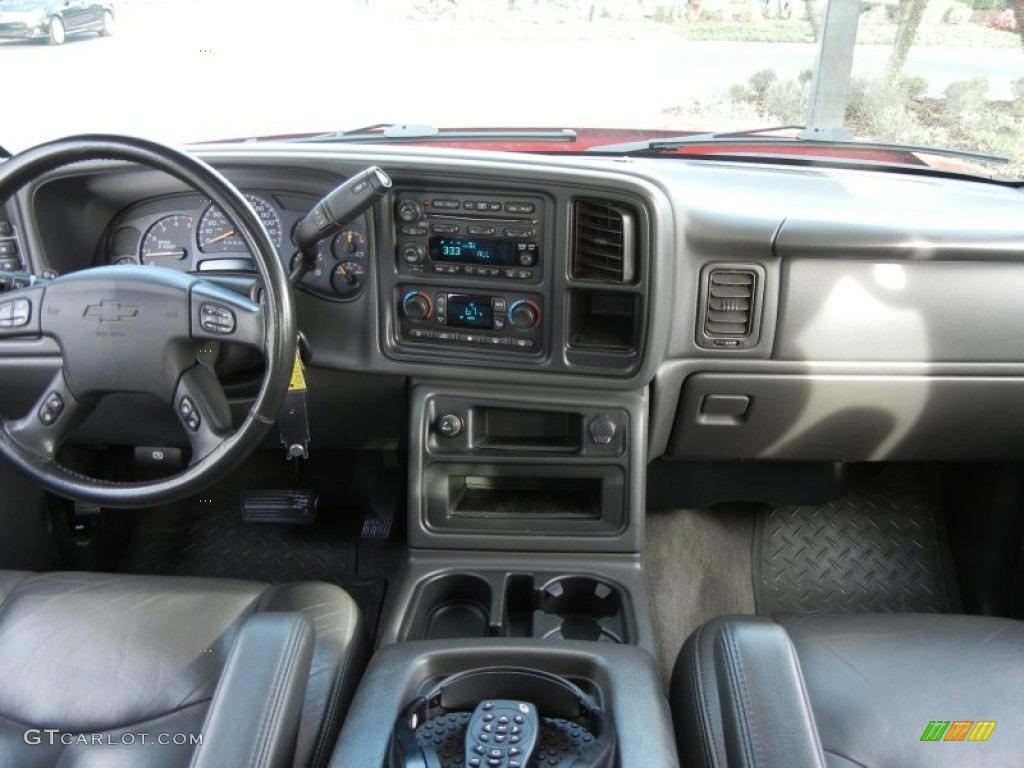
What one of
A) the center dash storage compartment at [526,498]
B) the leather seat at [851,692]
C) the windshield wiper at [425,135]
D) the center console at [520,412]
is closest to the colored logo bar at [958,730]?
the leather seat at [851,692]

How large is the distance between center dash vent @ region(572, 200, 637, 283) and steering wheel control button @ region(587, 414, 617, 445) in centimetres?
34

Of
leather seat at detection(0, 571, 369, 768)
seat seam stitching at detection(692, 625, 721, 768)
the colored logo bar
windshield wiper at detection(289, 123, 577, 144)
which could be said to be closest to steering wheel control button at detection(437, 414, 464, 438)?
leather seat at detection(0, 571, 369, 768)

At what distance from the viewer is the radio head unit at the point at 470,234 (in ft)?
6.38

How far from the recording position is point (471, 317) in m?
2.06

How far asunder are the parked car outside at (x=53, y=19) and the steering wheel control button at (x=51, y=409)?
3.96ft

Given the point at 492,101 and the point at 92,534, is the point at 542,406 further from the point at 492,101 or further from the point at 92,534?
the point at 92,534

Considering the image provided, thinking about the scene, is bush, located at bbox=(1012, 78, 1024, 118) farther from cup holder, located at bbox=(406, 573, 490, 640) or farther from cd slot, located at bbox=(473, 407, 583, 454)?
cup holder, located at bbox=(406, 573, 490, 640)

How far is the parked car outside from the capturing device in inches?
91.3

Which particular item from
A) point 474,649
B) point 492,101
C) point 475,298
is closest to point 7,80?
point 492,101

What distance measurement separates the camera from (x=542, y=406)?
2.10 m

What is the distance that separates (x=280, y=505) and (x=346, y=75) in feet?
4.01

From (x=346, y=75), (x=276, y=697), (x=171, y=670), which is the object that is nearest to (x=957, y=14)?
(x=346, y=75)

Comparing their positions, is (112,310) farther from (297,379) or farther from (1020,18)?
(1020,18)

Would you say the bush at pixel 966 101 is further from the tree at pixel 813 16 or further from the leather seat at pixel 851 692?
the leather seat at pixel 851 692
